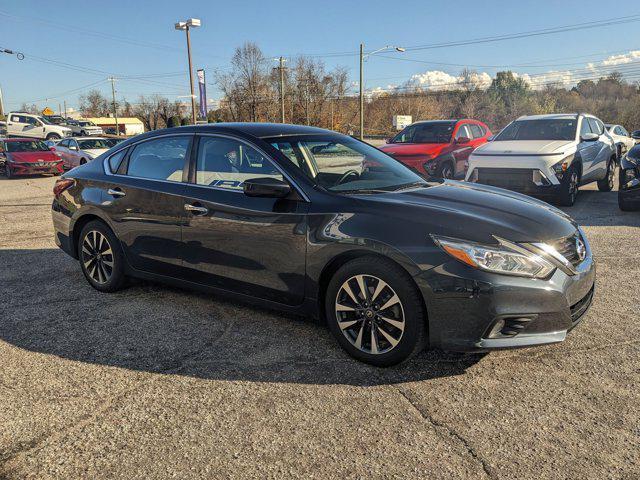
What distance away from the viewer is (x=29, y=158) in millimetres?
18625

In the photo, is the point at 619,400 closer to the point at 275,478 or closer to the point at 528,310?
the point at 528,310

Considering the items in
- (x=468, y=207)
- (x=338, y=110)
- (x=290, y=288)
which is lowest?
(x=290, y=288)

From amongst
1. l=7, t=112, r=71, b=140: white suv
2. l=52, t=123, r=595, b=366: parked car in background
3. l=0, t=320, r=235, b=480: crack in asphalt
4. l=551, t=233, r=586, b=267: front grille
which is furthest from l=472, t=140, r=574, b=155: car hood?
l=7, t=112, r=71, b=140: white suv

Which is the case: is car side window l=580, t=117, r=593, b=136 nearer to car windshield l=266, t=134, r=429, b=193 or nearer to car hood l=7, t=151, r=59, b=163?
car windshield l=266, t=134, r=429, b=193

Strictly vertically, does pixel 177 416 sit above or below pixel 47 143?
below

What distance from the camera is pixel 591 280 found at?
3.41 meters

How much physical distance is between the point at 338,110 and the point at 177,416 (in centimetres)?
6213

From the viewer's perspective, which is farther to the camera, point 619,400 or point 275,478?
point 619,400

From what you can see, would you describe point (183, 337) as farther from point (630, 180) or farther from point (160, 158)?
point (630, 180)

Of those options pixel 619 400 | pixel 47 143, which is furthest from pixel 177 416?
pixel 47 143

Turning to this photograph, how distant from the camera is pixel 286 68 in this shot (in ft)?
179

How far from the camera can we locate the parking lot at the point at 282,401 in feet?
7.89

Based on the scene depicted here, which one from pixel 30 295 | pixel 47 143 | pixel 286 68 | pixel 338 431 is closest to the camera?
pixel 338 431

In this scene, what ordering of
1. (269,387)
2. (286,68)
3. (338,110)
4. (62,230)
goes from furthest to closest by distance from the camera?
1. (338,110)
2. (286,68)
3. (62,230)
4. (269,387)
